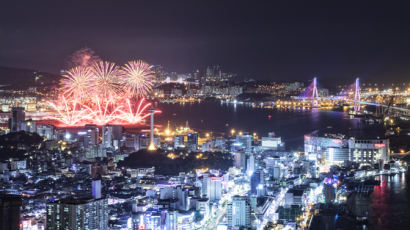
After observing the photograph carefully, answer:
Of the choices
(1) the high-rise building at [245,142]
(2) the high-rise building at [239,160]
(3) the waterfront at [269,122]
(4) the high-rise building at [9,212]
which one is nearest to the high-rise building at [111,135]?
(1) the high-rise building at [245,142]

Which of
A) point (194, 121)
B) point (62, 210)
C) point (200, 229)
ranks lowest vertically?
point (200, 229)

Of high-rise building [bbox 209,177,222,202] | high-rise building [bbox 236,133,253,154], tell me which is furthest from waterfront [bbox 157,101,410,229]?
high-rise building [bbox 209,177,222,202]

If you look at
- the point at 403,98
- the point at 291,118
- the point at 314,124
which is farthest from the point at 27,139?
the point at 403,98

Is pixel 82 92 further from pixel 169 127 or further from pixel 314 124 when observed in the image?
pixel 314 124

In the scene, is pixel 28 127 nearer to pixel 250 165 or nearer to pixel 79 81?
pixel 79 81

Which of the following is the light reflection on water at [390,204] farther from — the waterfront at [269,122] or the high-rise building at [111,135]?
the high-rise building at [111,135]

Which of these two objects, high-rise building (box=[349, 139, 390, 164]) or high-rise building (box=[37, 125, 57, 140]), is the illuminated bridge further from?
high-rise building (box=[37, 125, 57, 140])
